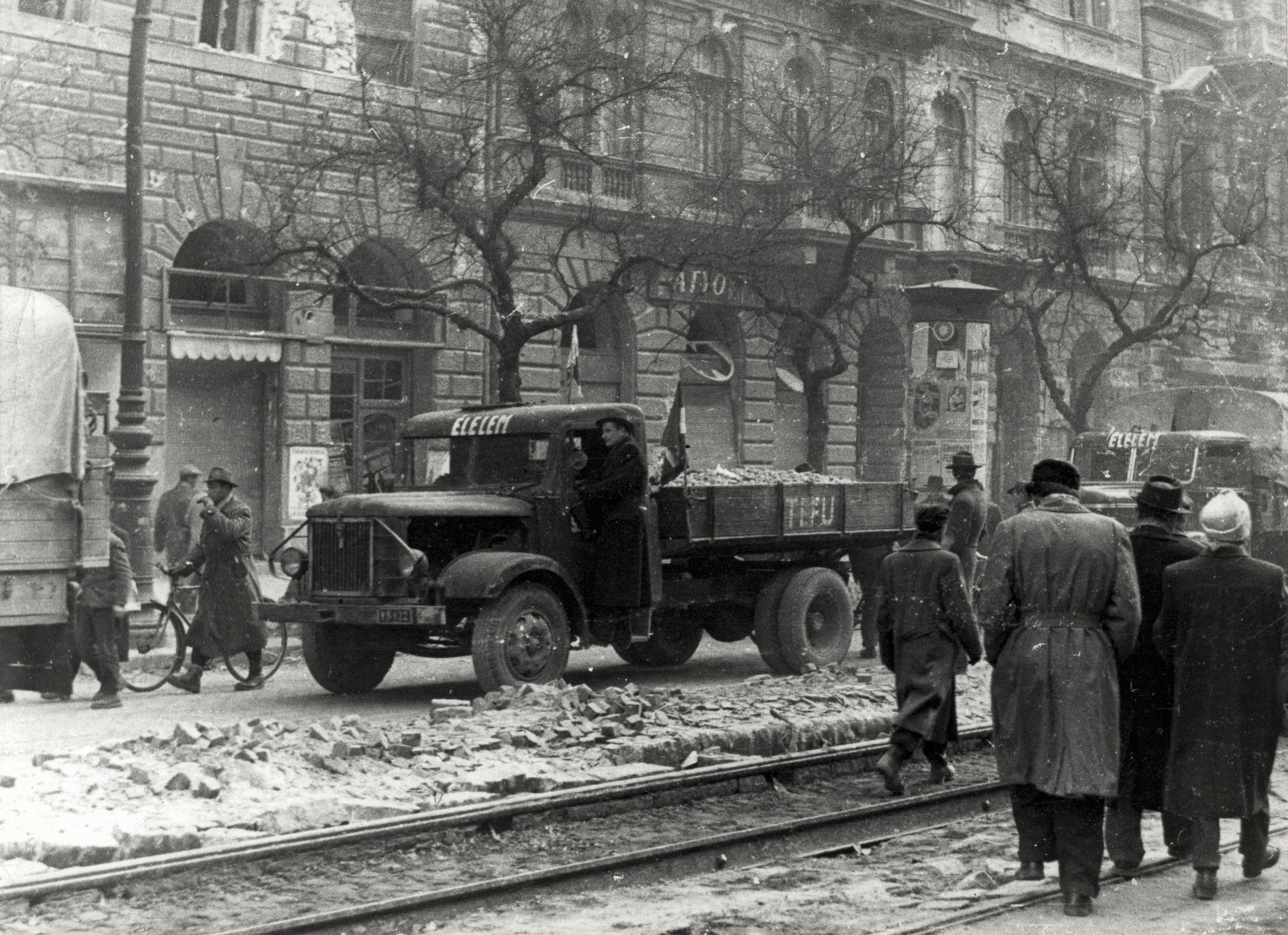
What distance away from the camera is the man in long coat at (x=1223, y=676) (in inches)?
295

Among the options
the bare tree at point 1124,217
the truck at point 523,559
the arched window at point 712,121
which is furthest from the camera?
the bare tree at point 1124,217

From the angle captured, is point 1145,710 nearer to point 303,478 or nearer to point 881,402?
point 303,478

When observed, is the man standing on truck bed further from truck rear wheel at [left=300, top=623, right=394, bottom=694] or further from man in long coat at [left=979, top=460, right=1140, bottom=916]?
man in long coat at [left=979, top=460, right=1140, bottom=916]

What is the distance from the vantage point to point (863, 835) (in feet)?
30.2

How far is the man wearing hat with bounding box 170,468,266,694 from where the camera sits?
14.5m

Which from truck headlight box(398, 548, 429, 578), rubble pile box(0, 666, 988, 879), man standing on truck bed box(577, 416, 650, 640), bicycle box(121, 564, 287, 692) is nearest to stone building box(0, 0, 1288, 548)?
bicycle box(121, 564, 287, 692)

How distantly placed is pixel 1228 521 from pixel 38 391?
7.56m

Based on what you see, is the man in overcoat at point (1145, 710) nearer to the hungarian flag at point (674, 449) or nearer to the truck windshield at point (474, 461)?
the hungarian flag at point (674, 449)

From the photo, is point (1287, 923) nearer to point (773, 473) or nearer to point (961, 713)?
point (961, 713)

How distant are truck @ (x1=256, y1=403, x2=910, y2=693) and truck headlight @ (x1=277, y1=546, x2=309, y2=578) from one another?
0.01 m

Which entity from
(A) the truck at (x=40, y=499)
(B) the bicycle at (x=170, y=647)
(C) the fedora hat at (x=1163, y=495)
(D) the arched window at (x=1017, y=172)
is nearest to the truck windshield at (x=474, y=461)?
(B) the bicycle at (x=170, y=647)

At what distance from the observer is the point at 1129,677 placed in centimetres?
793

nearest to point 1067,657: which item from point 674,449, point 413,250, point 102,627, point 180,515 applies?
point 674,449

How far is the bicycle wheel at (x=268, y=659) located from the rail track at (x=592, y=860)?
5478 millimetres
